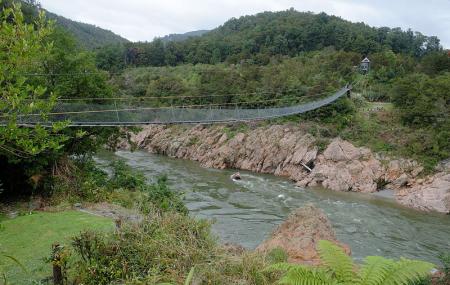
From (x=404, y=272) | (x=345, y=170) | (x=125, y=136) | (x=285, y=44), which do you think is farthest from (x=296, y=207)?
(x=285, y=44)

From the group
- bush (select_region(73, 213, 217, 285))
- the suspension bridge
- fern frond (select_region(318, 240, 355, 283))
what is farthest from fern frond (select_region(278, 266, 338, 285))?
the suspension bridge

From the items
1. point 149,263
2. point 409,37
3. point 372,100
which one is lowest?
point 149,263

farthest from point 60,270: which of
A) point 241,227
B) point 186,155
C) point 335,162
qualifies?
point 186,155

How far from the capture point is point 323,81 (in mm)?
25297

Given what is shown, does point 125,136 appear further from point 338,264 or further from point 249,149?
point 338,264

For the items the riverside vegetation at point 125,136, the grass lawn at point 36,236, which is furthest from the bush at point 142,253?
the grass lawn at point 36,236

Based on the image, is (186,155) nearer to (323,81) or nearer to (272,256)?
(323,81)

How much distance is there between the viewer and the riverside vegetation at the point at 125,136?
3406 millimetres

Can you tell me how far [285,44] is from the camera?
4400 cm

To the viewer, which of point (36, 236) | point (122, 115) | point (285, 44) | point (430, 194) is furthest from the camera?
point (285, 44)

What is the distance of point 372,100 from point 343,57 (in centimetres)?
666

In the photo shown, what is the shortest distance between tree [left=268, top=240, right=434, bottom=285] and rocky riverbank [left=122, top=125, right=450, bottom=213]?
12.5 m

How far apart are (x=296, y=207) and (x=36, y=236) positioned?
30.5ft

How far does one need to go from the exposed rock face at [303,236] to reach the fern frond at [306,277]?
2772mm
